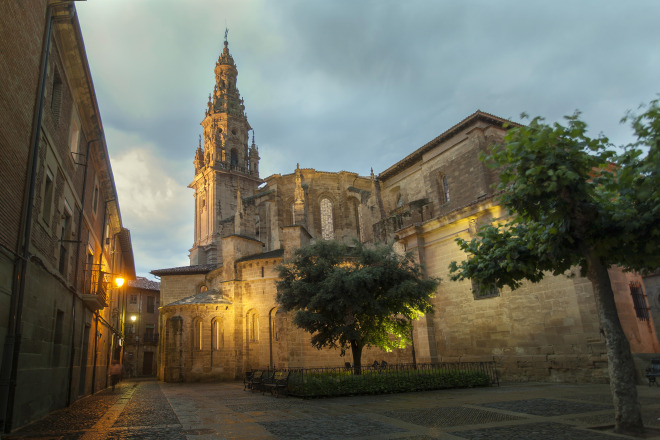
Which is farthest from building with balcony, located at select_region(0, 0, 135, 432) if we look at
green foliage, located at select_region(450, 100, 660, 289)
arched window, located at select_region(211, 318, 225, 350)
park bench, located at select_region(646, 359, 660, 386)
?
park bench, located at select_region(646, 359, 660, 386)

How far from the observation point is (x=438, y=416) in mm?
8633

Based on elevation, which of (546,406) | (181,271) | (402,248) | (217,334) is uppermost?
(181,271)

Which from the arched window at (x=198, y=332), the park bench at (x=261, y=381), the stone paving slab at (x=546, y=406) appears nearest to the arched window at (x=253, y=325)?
the arched window at (x=198, y=332)

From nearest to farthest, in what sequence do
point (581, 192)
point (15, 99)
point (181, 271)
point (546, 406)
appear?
point (581, 192)
point (15, 99)
point (546, 406)
point (181, 271)

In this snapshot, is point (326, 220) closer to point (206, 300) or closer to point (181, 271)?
point (181, 271)

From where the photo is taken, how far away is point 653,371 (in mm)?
12617

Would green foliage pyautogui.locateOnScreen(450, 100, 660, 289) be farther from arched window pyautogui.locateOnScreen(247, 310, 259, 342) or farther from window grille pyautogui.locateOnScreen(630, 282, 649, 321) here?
arched window pyautogui.locateOnScreen(247, 310, 259, 342)

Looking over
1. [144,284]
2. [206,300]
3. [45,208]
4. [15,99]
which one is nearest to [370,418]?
[45,208]

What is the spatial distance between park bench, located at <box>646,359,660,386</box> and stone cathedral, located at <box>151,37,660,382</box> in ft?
3.67

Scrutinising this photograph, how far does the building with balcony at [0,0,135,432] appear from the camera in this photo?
7246 millimetres

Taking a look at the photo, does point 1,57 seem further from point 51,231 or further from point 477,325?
point 477,325

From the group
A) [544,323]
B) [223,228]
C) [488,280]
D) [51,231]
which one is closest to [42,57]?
[51,231]

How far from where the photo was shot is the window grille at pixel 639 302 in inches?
600

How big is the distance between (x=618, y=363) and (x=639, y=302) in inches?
430
